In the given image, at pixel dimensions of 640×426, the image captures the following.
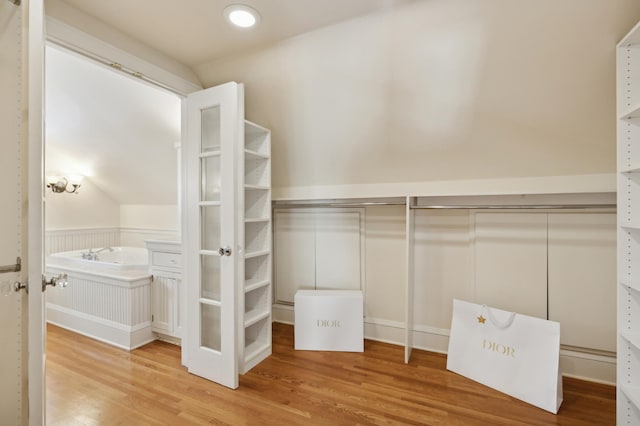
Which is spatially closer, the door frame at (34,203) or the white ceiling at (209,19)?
the door frame at (34,203)

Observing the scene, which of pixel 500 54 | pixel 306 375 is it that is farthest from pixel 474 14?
pixel 306 375

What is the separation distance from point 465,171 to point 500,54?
84 centimetres

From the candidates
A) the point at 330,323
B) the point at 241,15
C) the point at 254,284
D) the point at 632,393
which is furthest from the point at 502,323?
the point at 241,15

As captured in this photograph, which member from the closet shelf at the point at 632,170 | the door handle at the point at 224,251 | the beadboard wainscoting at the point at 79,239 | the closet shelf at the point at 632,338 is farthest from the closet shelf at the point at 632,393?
the beadboard wainscoting at the point at 79,239

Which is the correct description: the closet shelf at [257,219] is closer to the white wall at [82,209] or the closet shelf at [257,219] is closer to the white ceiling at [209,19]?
the white ceiling at [209,19]

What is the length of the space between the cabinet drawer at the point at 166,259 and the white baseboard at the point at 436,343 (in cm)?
112

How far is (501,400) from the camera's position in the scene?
75.4 inches

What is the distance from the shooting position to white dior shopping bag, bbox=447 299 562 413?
1855 millimetres

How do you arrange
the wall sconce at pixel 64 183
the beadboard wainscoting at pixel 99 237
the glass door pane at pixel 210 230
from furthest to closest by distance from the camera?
the beadboard wainscoting at pixel 99 237, the wall sconce at pixel 64 183, the glass door pane at pixel 210 230

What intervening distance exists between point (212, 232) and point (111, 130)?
2087 millimetres

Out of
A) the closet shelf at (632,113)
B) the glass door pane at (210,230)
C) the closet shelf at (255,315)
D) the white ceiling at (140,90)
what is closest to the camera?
the closet shelf at (632,113)

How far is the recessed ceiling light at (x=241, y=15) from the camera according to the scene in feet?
5.61

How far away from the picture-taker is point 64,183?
405 centimetres

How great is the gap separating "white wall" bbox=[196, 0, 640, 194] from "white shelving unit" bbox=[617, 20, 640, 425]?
0.55 feet
